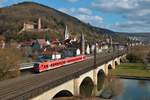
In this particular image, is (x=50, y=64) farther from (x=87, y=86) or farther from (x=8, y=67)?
(x=87, y=86)

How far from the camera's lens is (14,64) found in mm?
55781

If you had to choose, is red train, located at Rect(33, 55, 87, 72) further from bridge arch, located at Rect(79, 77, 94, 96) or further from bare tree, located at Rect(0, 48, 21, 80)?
bridge arch, located at Rect(79, 77, 94, 96)

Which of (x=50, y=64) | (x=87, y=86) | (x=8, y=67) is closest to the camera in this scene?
(x=8, y=67)

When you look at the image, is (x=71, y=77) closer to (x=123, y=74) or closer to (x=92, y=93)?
(x=92, y=93)

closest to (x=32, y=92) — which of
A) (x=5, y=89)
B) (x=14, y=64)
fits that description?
(x=5, y=89)

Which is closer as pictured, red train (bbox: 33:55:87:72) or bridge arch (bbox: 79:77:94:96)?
red train (bbox: 33:55:87:72)

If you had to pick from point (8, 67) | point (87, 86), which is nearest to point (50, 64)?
point (8, 67)

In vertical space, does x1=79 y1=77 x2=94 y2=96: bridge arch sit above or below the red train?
below

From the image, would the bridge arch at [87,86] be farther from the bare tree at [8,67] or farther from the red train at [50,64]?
the bare tree at [8,67]

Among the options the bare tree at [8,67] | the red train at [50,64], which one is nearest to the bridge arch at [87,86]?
the red train at [50,64]

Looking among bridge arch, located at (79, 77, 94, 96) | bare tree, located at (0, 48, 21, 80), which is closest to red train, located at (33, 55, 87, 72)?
bare tree, located at (0, 48, 21, 80)

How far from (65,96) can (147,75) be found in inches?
2183

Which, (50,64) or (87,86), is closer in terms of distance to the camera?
(50,64)

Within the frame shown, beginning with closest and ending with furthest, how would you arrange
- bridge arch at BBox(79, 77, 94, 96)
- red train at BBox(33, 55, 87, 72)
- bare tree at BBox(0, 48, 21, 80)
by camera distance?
bare tree at BBox(0, 48, 21, 80)
red train at BBox(33, 55, 87, 72)
bridge arch at BBox(79, 77, 94, 96)
